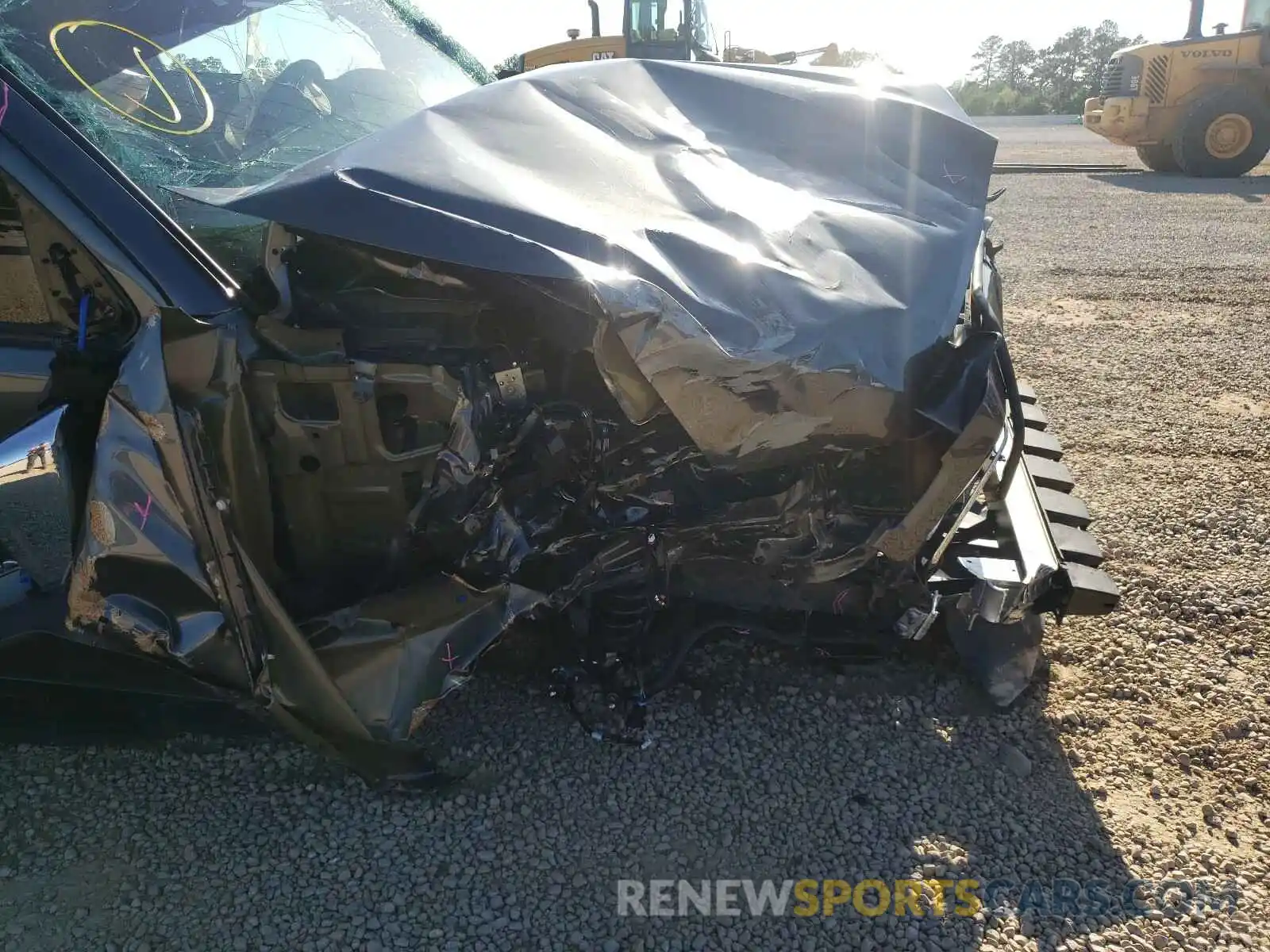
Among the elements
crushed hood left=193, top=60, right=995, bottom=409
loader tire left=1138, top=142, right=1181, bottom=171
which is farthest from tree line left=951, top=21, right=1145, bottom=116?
crushed hood left=193, top=60, right=995, bottom=409

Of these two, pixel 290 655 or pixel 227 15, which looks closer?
pixel 290 655

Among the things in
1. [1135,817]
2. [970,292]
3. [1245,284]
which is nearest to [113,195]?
[970,292]

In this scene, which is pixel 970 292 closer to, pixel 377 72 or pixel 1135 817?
pixel 1135 817

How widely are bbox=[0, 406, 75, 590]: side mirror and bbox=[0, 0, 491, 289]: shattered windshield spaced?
24.7 inches

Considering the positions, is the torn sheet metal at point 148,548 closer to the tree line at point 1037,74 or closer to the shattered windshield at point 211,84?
the shattered windshield at point 211,84

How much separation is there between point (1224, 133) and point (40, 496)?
14.8m

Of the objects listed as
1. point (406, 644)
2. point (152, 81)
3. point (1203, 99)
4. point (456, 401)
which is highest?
point (1203, 99)

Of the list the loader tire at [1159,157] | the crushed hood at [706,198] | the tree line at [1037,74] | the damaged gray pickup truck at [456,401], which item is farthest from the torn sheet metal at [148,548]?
→ the tree line at [1037,74]

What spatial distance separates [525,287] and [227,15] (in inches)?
67.7

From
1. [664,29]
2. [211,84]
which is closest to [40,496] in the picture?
[211,84]

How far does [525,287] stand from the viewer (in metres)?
2.01

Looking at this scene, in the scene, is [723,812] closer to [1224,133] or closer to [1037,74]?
[1224,133]

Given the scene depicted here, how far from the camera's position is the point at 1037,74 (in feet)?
174

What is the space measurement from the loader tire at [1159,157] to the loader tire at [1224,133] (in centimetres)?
63
